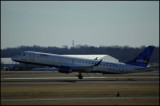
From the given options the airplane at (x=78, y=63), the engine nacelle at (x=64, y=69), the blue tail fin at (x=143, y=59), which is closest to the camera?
the engine nacelle at (x=64, y=69)

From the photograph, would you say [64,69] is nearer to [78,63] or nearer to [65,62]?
[65,62]

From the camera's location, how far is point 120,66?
46938mm

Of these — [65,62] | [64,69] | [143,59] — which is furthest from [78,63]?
[143,59]

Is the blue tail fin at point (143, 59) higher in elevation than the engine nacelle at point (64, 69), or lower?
higher

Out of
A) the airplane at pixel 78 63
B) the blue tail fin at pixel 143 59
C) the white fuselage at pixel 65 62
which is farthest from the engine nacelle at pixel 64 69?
the blue tail fin at pixel 143 59

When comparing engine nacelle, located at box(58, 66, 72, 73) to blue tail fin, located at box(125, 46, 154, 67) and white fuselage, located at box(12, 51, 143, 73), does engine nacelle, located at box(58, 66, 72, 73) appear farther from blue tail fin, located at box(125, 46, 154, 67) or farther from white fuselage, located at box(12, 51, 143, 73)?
blue tail fin, located at box(125, 46, 154, 67)

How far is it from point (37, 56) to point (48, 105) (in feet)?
80.2

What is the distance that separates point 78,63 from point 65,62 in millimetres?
2394

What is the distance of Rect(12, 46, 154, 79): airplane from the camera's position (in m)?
44.8

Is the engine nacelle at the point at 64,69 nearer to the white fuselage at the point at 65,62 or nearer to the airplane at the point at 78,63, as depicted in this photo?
the airplane at the point at 78,63

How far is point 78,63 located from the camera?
Result: 46375 millimetres

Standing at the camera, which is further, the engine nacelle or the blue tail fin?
the blue tail fin

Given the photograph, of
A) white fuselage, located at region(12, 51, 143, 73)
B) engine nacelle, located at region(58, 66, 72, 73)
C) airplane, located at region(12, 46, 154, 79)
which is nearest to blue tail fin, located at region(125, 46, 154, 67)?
airplane, located at region(12, 46, 154, 79)

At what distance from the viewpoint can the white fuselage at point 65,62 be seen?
1768 inches
